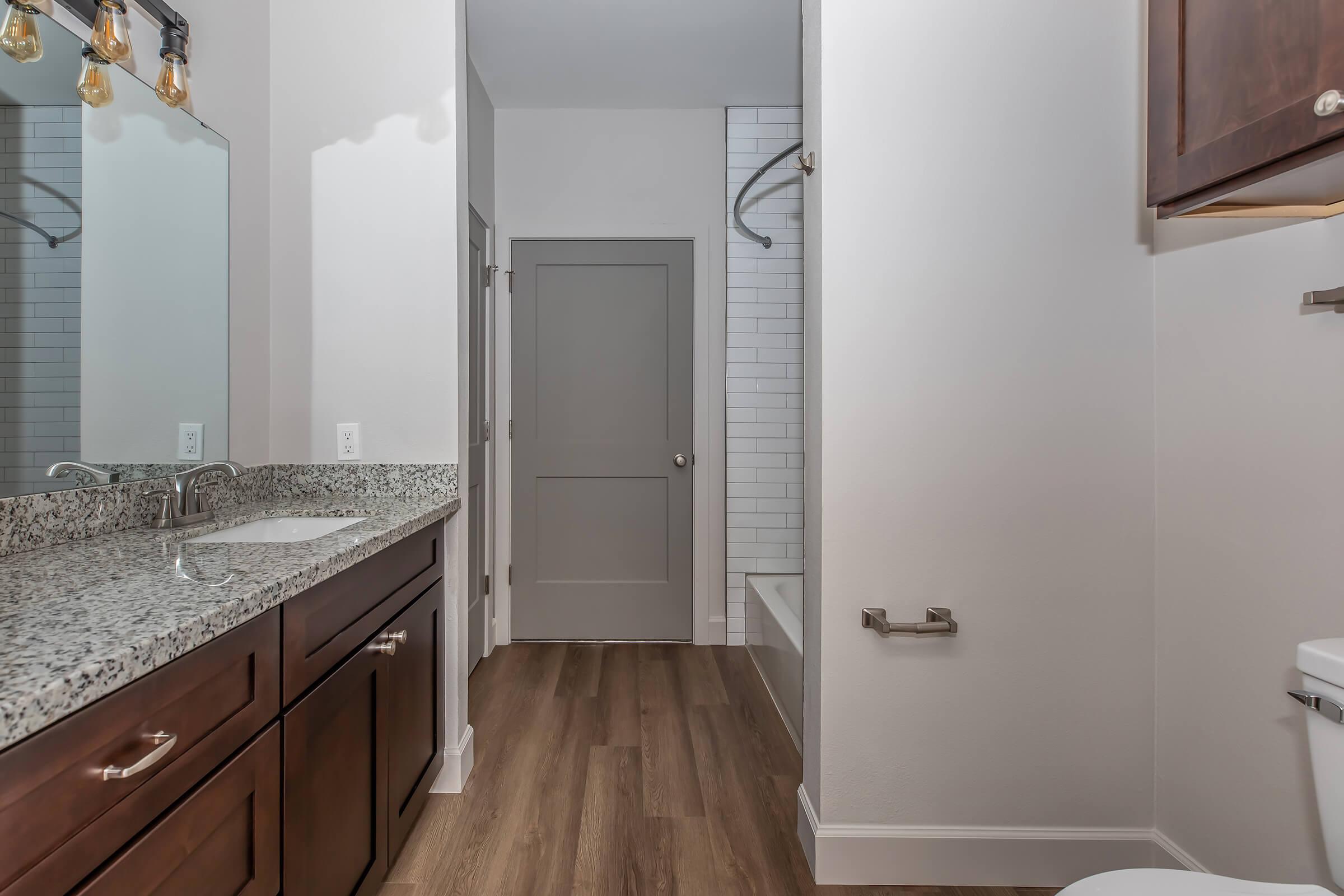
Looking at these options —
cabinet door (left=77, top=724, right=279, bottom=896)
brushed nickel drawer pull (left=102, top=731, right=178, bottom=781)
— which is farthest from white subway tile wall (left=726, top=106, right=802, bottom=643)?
brushed nickel drawer pull (left=102, top=731, right=178, bottom=781)

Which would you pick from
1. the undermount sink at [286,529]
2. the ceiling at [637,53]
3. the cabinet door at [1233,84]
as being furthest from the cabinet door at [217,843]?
the ceiling at [637,53]

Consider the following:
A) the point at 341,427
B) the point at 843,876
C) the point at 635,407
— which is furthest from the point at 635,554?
the point at 843,876

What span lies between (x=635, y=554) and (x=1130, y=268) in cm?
237

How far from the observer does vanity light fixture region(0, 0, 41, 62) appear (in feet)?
3.59

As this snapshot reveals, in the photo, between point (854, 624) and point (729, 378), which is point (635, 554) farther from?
point (854, 624)

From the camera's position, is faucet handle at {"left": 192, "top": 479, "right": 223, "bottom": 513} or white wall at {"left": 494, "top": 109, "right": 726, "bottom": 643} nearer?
faucet handle at {"left": 192, "top": 479, "right": 223, "bottom": 513}

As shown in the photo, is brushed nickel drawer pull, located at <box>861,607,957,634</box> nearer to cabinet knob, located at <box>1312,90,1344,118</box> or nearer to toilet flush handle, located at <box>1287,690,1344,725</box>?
toilet flush handle, located at <box>1287,690,1344,725</box>

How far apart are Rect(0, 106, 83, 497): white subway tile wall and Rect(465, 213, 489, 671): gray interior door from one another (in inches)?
59.9

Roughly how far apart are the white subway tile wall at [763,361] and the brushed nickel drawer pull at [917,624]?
5.53ft

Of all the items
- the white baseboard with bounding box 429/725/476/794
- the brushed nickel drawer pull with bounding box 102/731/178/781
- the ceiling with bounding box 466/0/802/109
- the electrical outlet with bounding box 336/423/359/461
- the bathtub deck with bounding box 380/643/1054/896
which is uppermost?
the ceiling with bounding box 466/0/802/109

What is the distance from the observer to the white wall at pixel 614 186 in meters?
3.19

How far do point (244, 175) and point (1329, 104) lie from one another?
2340 mm

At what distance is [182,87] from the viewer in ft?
4.67

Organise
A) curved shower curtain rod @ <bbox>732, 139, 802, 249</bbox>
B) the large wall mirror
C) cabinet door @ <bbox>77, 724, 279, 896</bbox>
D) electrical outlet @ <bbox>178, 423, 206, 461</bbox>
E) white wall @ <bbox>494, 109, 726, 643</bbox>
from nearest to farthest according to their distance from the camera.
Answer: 1. cabinet door @ <bbox>77, 724, 279, 896</bbox>
2. the large wall mirror
3. electrical outlet @ <bbox>178, 423, 206, 461</bbox>
4. curved shower curtain rod @ <bbox>732, 139, 802, 249</bbox>
5. white wall @ <bbox>494, 109, 726, 643</bbox>
